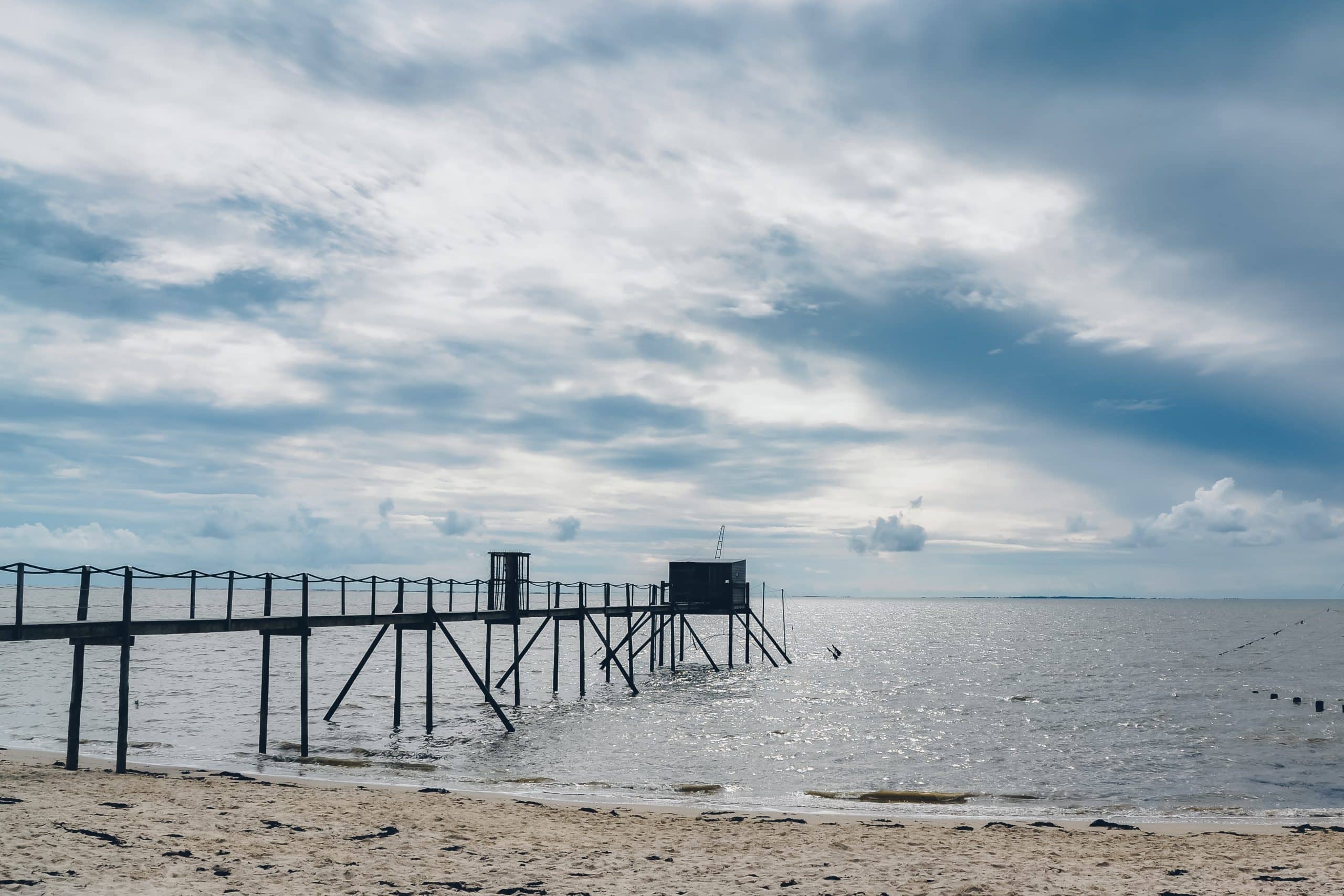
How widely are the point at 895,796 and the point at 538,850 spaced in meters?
10.4

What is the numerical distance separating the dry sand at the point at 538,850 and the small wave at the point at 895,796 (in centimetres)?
281

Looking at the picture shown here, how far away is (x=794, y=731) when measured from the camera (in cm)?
3259

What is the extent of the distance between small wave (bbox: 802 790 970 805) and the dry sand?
2807mm

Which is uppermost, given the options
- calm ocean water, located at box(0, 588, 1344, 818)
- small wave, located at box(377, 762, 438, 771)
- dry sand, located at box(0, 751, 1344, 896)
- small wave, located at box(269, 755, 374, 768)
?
dry sand, located at box(0, 751, 1344, 896)

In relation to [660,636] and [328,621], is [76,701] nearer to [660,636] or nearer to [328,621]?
[328,621]

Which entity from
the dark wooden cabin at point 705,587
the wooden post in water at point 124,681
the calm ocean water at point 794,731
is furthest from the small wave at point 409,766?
the dark wooden cabin at point 705,587

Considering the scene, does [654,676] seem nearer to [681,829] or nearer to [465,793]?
[465,793]

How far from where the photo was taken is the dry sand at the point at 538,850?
1207cm

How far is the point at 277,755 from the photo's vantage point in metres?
25.0

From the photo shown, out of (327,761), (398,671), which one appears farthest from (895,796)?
(398,671)

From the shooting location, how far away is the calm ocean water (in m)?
22.8

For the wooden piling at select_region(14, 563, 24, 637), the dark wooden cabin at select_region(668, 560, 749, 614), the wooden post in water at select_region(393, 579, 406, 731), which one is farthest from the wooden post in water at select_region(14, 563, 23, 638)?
the dark wooden cabin at select_region(668, 560, 749, 614)

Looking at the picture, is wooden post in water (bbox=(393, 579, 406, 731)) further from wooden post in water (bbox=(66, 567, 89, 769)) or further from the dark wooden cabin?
the dark wooden cabin

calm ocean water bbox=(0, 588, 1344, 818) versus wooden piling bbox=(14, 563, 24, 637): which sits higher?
wooden piling bbox=(14, 563, 24, 637)
